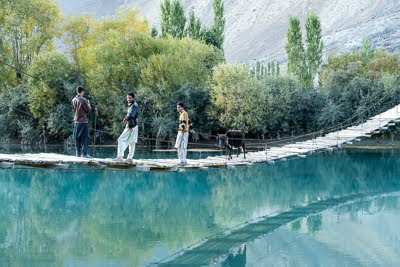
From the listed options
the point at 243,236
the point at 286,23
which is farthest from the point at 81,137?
the point at 286,23

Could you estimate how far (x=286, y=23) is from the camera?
125812 mm

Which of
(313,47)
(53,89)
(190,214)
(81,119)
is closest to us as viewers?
(81,119)

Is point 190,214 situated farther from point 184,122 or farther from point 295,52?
point 295,52

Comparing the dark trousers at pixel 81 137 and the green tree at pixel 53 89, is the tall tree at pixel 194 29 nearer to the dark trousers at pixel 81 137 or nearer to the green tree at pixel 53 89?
the green tree at pixel 53 89

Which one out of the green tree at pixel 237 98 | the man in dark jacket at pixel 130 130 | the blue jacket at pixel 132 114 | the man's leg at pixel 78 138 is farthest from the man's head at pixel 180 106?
the green tree at pixel 237 98

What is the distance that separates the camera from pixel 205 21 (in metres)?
134

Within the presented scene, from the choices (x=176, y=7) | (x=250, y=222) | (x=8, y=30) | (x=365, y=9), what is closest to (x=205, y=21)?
(x=365, y=9)

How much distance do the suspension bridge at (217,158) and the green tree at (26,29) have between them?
24.9m

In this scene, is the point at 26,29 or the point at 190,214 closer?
the point at 190,214

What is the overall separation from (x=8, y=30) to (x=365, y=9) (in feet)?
313

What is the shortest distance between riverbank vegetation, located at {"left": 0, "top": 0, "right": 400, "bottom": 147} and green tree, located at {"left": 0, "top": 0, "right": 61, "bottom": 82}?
0.07m

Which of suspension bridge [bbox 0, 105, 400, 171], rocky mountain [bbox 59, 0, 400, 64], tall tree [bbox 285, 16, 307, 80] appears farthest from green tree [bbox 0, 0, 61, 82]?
rocky mountain [bbox 59, 0, 400, 64]

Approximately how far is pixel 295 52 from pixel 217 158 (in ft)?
110

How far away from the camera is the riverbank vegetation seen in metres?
35.4
